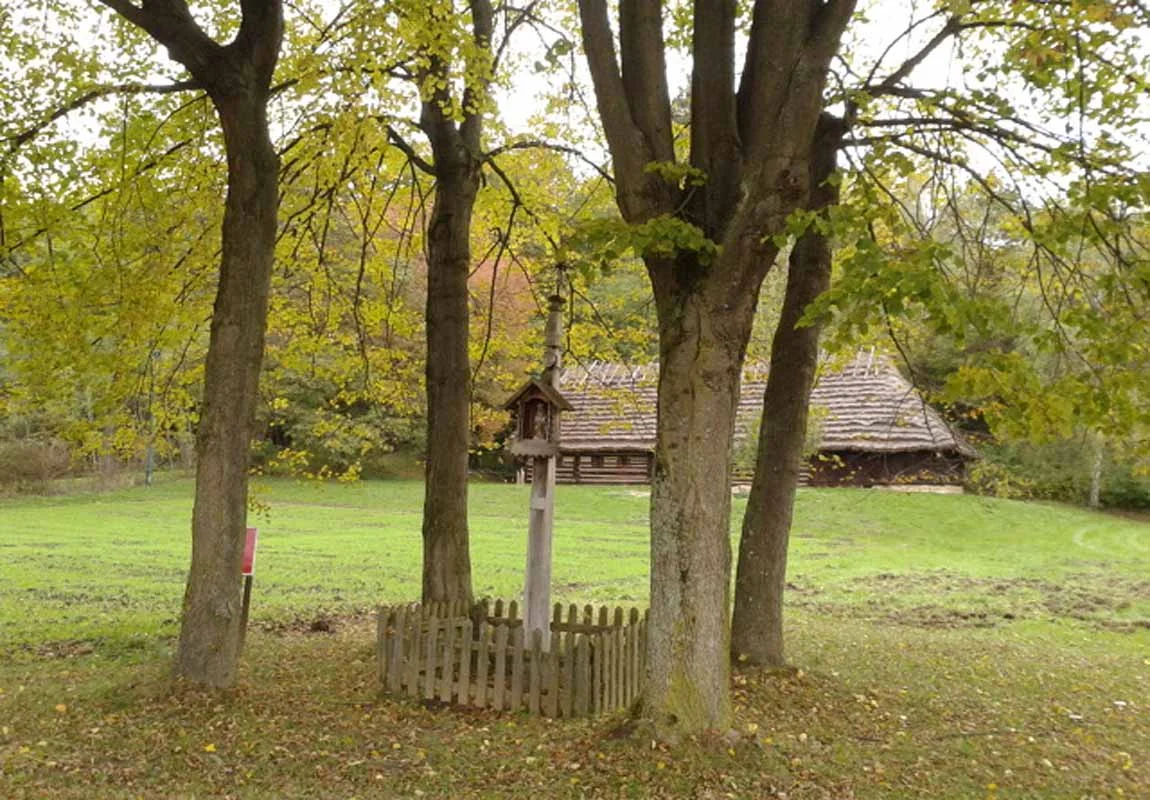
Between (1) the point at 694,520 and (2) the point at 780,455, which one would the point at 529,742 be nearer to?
(1) the point at 694,520

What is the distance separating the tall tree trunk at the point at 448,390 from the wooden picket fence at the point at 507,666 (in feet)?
3.25

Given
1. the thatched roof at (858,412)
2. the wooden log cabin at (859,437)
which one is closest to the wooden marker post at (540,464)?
the thatched roof at (858,412)

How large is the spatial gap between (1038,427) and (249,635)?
8727 mm

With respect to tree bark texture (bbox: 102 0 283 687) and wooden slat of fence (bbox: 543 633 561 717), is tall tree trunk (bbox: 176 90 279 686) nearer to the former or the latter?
tree bark texture (bbox: 102 0 283 687)

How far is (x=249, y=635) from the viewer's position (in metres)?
10.5

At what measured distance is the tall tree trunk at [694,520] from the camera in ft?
18.4

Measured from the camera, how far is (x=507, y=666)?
297 inches

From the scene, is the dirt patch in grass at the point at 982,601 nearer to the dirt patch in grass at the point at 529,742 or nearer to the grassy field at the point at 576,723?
the grassy field at the point at 576,723

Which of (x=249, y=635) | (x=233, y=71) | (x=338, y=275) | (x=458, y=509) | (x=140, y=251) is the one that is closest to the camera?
(x=233, y=71)

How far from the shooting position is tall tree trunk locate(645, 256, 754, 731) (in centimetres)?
559

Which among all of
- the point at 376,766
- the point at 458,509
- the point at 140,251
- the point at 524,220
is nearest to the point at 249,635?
the point at 458,509

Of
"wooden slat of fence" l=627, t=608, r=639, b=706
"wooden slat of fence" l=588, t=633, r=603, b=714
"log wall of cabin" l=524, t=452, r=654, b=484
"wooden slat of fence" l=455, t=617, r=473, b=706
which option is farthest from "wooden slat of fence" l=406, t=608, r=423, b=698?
"log wall of cabin" l=524, t=452, r=654, b=484

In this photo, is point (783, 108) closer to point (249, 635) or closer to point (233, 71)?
point (233, 71)

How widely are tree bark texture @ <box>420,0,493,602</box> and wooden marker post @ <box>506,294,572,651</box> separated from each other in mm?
1126
